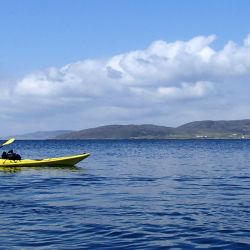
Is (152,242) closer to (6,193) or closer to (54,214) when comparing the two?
(54,214)

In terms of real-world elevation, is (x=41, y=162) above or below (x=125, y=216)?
above

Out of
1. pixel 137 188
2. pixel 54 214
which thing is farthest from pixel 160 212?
pixel 137 188

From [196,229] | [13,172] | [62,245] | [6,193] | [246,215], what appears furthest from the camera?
[13,172]

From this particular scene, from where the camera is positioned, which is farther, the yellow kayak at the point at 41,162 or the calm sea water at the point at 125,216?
the yellow kayak at the point at 41,162

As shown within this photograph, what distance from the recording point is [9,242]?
15.9 m

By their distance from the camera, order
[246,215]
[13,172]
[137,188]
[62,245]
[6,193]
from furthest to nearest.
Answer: [13,172] < [137,188] < [6,193] < [246,215] < [62,245]

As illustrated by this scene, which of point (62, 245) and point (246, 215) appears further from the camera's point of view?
point (246, 215)

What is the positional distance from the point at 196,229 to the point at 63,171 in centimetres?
3062

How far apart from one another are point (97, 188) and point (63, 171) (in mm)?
15971

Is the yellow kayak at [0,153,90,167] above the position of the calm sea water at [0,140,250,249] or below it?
above

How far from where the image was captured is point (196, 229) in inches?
694

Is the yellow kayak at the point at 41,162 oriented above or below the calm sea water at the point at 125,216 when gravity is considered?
above

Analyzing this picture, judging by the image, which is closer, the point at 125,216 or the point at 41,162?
the point at 125,216

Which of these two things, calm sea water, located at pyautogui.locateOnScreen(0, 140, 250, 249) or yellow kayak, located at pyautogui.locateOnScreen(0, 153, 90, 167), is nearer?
calm sea water, located at pyautogui.locateOnScreen(0, 140, 250, 249)
